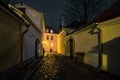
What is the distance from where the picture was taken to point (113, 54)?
11938mm

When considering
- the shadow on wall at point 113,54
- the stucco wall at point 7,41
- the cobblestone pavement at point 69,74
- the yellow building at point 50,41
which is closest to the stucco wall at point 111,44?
the shadow on wall at point 113,54

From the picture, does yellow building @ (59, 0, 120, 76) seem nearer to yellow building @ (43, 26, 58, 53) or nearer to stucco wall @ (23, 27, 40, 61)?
stucco wall @ (23, 27, 40, 61)

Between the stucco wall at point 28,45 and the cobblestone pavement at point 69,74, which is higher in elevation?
the stucco wall at point 28,45

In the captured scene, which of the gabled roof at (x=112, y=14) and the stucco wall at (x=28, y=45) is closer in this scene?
the gabled roof at (x=112, y=14)

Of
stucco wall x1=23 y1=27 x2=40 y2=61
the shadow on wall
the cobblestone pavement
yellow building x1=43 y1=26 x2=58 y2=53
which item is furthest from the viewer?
yellow building x1=43 y1=26 x2=58 y2=53

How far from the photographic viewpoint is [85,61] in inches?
752

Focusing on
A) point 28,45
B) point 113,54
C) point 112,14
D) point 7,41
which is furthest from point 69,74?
point 28,45

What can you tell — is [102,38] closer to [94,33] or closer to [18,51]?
[94,33]

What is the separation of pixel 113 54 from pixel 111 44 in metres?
0.70

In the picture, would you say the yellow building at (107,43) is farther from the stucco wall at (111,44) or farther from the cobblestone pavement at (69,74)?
the cobblestone pavement at (69,74)

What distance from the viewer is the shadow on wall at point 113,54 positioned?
449 inches

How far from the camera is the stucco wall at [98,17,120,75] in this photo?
11.4m

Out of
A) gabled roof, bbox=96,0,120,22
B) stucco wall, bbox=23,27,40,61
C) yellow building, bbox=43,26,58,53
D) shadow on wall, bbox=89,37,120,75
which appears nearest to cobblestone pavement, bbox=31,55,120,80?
shadow on wall, bbox=89,37,120,75

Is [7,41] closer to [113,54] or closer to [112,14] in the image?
[113,54]
